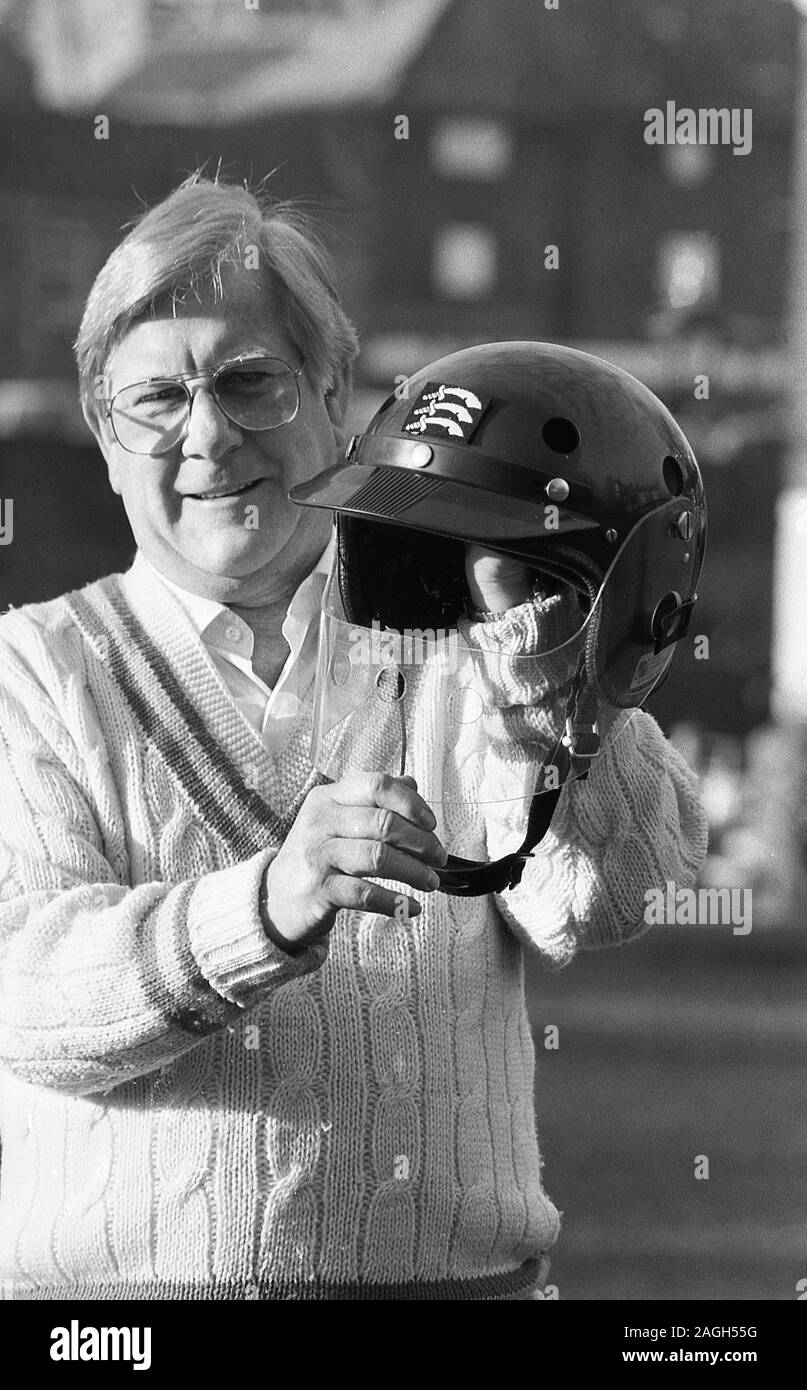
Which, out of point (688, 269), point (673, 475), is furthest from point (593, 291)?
point (673, 475)

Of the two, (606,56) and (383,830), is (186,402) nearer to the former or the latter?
Answer: (383,830)

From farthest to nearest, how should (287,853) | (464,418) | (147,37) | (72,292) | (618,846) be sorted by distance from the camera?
(147,37), (72,292), (618,846), (464,418), (287,853)

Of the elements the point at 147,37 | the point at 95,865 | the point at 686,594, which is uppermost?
the point at 147,37

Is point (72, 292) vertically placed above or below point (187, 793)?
above

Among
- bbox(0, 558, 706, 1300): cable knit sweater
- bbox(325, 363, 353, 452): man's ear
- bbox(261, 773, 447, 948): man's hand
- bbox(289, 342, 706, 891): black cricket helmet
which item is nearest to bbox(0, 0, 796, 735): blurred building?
bbox(325, 363, 353, 452): man's ear

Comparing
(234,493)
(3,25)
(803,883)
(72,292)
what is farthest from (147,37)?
(234,493)

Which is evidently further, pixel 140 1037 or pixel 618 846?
pixel 618 846

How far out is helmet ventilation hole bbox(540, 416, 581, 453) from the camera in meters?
1.96

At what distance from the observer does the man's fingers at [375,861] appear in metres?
1.74

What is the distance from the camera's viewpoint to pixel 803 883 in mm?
9562

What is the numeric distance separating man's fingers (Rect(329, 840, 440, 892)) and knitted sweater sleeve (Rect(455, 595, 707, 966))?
25 centimetres

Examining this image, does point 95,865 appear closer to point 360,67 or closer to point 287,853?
point 287,853

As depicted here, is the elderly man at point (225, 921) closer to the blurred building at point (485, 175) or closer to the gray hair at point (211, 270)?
the gray hair at point (211, 270)

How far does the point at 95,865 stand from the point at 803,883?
790cm
